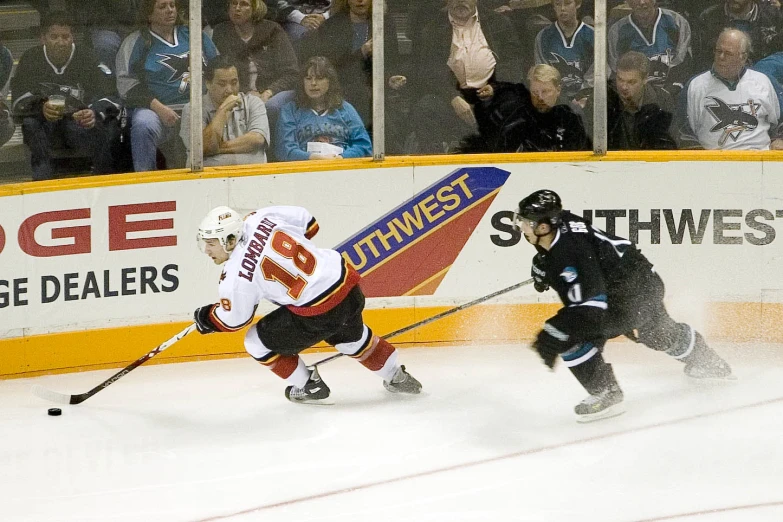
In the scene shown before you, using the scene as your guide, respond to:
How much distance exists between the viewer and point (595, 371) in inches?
186

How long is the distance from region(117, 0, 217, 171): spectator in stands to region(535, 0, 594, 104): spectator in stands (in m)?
1.56

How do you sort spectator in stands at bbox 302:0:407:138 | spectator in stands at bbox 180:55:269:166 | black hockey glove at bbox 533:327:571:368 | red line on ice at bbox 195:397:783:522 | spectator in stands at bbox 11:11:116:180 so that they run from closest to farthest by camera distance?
red line on ice at bbox 195:397:783:522
black hockey glove at bbox 533:327:571:368
spectator in stands at bbox 11:11:116:180
spectator in stands at bbox 180:55:269:166
spectator in stands at bbox 302:0:407:138

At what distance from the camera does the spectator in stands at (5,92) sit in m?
5.27

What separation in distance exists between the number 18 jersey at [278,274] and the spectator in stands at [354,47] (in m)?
1.04

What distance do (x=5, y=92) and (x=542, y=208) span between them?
2383 mm

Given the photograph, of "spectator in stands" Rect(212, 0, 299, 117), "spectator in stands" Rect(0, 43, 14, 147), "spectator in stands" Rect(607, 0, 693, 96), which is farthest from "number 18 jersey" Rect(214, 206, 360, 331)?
"spectator in stands" Rect(607, 0, 693, 96)

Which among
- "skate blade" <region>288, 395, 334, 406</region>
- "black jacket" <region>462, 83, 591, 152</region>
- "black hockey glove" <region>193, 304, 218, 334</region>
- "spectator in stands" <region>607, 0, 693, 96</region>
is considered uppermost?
"spectator in stands" <region>607, 0, 693, 96</region>

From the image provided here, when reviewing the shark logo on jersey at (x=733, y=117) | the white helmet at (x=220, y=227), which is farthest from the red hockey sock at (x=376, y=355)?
the shark logo on jersey at (x=733, y=117)

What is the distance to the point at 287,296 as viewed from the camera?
15.6 feet

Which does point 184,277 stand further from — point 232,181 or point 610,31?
point 610,31

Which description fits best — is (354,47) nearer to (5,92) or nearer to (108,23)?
(108,23)

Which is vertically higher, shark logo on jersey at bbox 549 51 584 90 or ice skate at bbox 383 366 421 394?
shark logo on jersey at bbox 549 51 584 90

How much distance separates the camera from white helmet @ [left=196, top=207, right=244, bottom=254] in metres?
4.60

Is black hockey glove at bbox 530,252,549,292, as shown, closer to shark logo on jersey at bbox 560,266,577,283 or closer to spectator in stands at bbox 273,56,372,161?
shark logo on jersey at bbox 560,266,577,283
